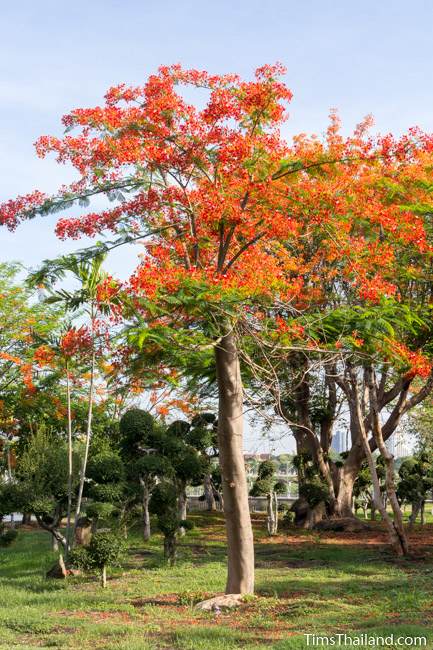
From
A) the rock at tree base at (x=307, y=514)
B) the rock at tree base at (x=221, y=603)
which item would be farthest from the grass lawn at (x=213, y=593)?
the rock at tree base at (x=307, y=514)

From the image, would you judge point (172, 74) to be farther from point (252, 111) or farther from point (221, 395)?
point (221, 395)

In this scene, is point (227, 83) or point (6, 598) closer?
point (227, 83)

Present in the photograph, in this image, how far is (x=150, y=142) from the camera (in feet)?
36.1

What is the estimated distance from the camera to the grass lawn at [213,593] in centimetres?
888

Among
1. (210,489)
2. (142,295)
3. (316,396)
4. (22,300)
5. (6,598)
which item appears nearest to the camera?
(142,295)

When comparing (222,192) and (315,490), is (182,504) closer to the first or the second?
(315,490)

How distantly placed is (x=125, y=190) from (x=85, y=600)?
6381 mm

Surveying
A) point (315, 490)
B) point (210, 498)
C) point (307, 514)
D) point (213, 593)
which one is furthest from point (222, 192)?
point (210, 498)

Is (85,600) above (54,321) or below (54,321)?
below

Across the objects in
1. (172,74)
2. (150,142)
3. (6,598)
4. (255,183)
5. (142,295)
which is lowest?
(6,598)

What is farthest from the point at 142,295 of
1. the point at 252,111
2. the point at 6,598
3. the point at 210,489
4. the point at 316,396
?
the point at 210,489

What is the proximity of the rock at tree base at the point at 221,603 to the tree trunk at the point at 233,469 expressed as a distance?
23 cm

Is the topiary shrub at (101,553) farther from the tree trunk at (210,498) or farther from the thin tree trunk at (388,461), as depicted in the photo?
the tree trunk at (210,498)

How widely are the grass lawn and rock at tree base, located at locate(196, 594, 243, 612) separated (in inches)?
6.9
